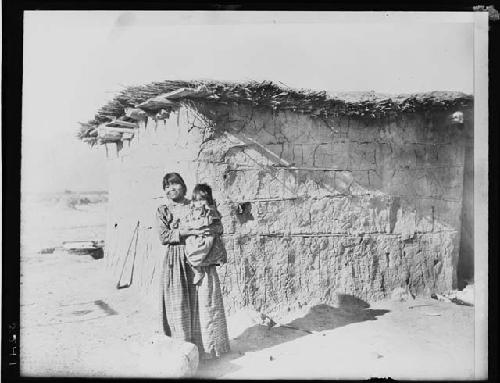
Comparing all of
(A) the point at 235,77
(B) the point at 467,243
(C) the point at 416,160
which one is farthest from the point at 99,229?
(B) the point at 467,243

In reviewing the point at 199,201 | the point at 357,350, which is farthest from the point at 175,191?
the point at 357,350

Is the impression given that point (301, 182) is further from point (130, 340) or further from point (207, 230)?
point (130, 340)

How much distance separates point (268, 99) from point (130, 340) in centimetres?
259

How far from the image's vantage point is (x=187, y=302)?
4262 mm

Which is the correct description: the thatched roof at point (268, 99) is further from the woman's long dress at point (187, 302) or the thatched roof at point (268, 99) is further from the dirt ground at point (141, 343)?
the dirt ground at point (141, 343)

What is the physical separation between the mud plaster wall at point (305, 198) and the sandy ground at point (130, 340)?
30 centimetres

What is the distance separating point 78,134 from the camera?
4527mm

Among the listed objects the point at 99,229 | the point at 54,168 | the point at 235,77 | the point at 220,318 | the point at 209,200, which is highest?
the point at 235,77

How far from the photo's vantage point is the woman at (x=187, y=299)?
426 cm

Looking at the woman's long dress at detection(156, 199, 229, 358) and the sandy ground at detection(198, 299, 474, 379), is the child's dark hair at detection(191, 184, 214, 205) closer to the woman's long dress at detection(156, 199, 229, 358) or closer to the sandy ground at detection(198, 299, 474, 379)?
the woman's long dress at detection(156, 199, 229, 358)

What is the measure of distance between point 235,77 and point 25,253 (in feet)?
8.30

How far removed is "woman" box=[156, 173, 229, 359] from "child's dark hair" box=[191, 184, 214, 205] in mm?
281

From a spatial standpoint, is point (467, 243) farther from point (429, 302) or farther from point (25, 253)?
point (25, 253)

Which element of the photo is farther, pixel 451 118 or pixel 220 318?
pixel 451 118
